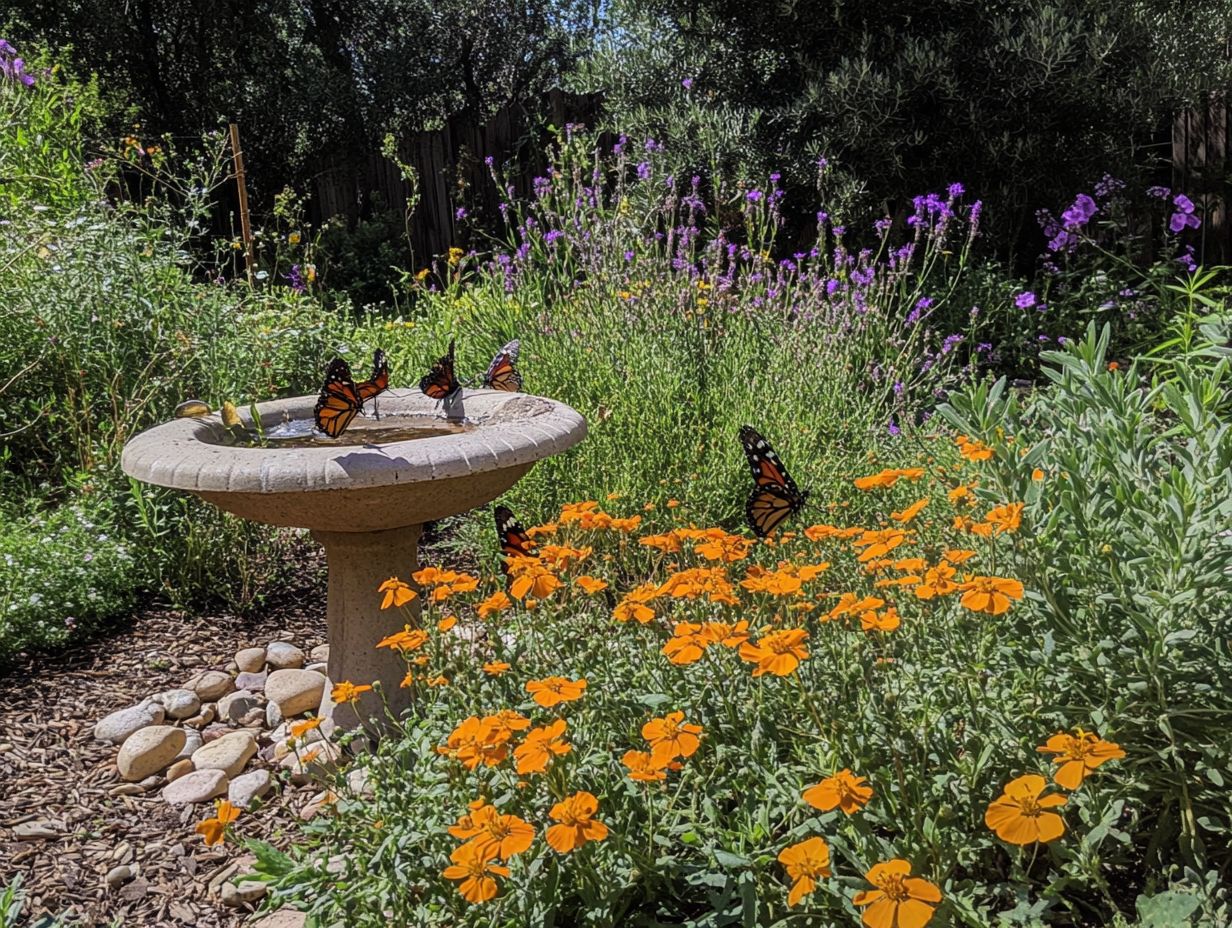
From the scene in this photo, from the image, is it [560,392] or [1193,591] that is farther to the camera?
[560,392]

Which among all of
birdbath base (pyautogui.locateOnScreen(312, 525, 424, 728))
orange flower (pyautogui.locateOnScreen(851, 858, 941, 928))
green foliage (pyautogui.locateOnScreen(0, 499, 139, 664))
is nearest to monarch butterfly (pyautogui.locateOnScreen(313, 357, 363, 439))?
birdbath base (pyautogui.locateOnScreen(312, 525, 424, 728))

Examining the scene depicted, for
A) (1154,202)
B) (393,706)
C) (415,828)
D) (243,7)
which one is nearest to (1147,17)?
(1154,202)

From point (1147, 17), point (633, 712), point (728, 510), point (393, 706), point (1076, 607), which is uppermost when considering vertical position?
point (1147, 17)

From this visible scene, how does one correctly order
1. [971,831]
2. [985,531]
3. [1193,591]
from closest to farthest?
[1193,591] < [971,831] < [985,531]

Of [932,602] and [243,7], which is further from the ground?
[243,7]

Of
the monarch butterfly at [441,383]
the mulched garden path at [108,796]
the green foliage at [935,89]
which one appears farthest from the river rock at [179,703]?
the green foliage at [935,89]

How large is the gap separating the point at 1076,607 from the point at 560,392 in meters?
2.92

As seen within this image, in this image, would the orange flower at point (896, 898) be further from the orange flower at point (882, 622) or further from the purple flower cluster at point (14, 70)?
the purple flower cluster at point (14, 70)

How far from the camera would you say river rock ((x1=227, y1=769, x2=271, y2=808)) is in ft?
9.63

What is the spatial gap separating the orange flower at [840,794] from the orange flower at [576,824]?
30 cm

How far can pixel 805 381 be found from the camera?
429 cm

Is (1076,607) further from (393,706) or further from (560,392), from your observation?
(560,392)

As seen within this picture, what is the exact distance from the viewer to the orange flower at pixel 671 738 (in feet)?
5.10

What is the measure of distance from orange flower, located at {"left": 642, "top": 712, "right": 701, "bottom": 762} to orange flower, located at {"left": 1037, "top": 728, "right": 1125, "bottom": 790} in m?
0.51
